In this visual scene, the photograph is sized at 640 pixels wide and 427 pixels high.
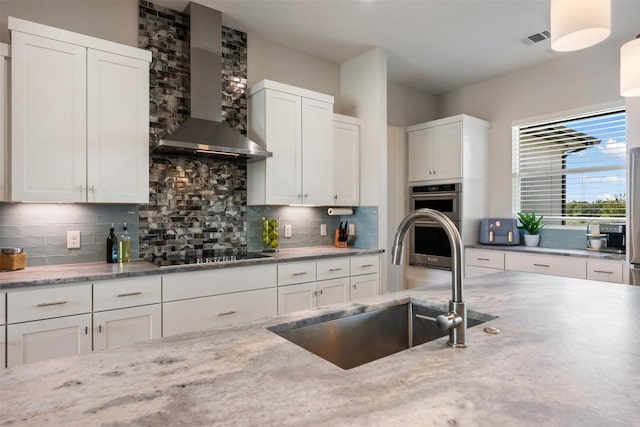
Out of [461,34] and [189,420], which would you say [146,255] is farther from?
[461,34]

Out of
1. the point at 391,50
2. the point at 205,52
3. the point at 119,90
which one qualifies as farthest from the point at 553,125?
the point at 119,90

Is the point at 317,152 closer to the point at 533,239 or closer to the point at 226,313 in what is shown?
the point at 226,313

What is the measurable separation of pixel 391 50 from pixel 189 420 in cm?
392

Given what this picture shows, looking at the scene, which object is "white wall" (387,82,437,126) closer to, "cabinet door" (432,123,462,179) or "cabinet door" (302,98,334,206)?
"cabinet door" (432,123,462,179)

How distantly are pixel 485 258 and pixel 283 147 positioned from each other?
2.50 meters

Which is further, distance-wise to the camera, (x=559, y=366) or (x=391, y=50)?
(x=391, y=50)

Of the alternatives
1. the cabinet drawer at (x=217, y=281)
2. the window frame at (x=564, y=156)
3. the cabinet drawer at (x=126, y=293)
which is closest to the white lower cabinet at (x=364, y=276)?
the cabinet drawer at (x=217, y=281)

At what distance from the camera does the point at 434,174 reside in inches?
177

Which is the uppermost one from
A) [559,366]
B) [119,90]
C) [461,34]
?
[461,34]

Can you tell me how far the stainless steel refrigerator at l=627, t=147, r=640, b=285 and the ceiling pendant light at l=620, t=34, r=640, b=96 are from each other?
5.26 ft

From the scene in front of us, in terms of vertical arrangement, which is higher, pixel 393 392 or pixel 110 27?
pixel 110 27

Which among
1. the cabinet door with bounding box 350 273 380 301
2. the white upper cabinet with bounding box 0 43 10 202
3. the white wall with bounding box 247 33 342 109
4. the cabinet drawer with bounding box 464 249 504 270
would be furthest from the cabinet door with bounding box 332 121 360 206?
the white upper cabinet with bounding box 0 43 10 202

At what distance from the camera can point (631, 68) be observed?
162cm

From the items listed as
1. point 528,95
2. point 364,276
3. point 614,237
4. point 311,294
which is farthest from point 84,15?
point 614,237
